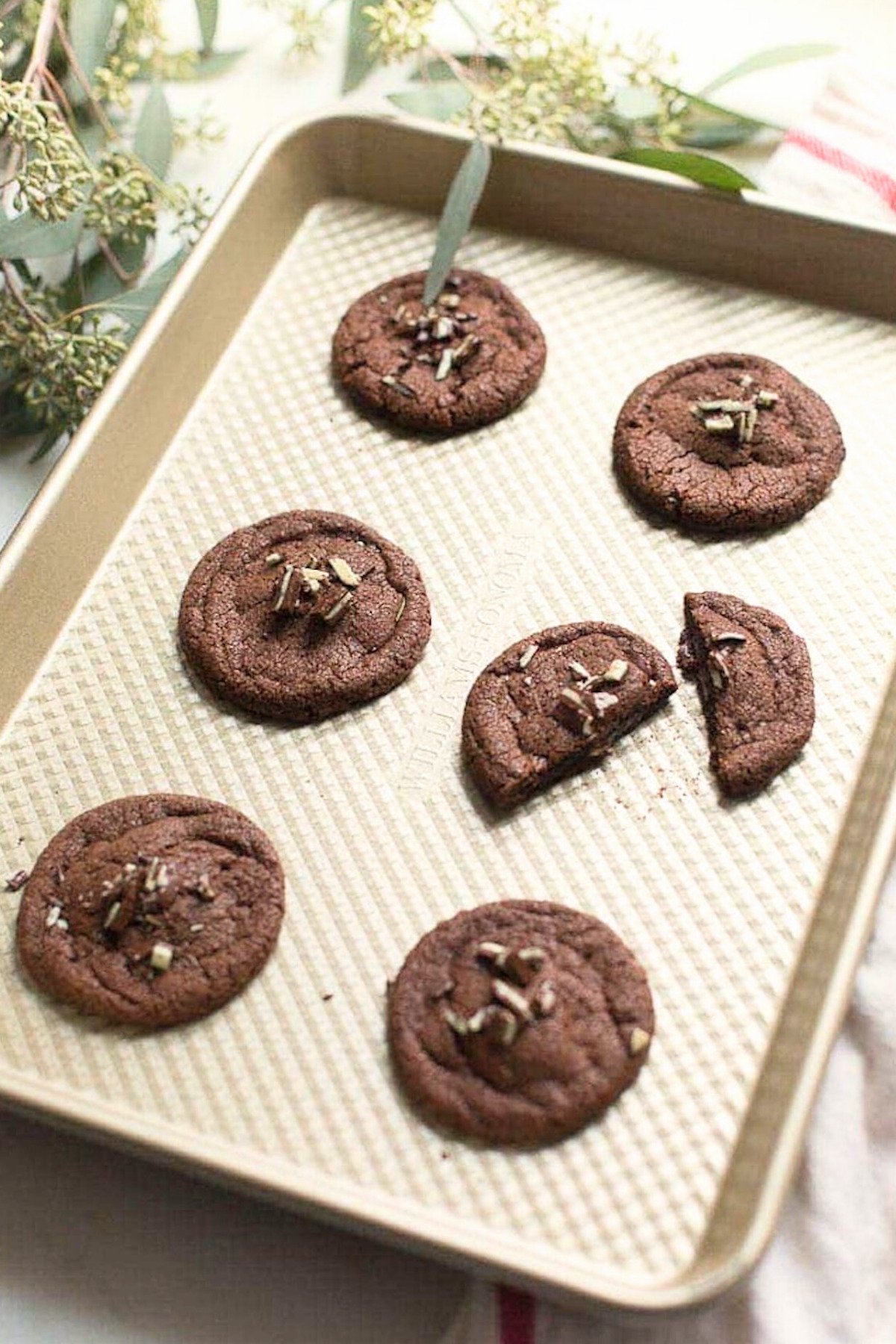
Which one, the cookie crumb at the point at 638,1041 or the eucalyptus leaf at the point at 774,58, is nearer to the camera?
the cookie crumb at the point at 638,1041

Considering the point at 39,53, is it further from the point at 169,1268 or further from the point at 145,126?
the point at 169,1268

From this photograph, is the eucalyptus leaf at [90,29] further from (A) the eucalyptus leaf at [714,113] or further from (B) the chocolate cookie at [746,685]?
(B) the chocolate cookie at [746,685]

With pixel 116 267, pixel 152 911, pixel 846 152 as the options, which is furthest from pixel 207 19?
pixel 152 911

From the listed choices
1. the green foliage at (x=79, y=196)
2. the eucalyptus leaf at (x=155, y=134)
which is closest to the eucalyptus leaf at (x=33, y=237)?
the green foliage at (x=79, y=196)

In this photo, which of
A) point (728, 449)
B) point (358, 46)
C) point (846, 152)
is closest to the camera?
point (728, 449)

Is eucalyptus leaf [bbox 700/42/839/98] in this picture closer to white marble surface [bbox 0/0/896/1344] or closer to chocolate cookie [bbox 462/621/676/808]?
chocolate cookie [bbox 462/621/676/808]

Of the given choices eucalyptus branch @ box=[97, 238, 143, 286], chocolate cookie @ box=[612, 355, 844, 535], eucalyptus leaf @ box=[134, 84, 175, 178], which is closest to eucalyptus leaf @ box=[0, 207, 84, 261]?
eucalyptus branch @ box=[97, 238, 143, 286]
